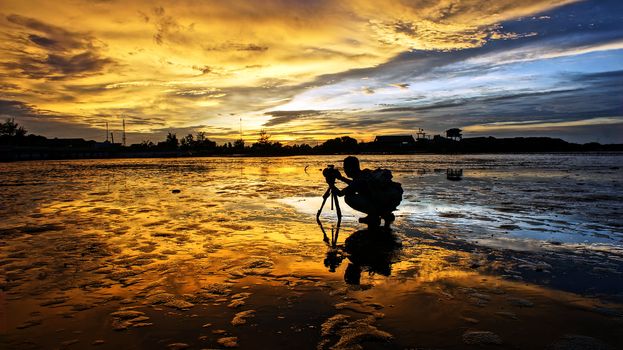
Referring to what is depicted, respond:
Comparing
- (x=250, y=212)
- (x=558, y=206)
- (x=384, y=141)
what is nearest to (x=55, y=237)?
(x=250, y=212)

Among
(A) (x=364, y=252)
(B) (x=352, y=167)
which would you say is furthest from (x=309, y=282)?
(B) (x=352, y=167)

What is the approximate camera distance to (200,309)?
5.16 metres

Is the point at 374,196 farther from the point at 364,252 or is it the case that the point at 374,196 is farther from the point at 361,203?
the point at 364,252

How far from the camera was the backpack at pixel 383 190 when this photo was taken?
11500mm

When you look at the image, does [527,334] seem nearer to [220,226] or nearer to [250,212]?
[220,226]

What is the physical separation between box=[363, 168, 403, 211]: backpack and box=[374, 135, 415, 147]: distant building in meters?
148

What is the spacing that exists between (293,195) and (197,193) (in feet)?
Answer: 18.0

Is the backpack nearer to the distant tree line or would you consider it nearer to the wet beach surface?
the wet beach surface

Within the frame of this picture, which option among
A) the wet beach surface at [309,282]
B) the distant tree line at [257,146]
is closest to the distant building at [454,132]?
the distant tree line at [257,146]

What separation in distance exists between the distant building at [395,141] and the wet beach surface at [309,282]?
146 m

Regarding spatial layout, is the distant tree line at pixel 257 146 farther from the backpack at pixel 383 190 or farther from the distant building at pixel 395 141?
the backpack at pixel 383 190

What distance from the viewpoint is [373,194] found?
11.5 m

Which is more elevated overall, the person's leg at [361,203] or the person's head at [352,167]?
the person's head at [352,167]

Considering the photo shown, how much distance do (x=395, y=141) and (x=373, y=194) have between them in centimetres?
14984
